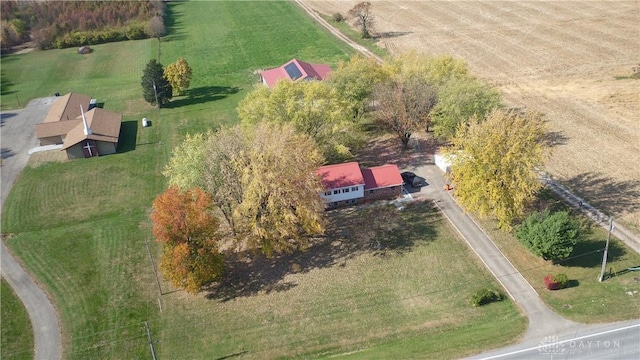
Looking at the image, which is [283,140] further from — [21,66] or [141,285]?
[21,66]

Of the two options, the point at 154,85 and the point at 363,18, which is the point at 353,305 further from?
the point at 363,18

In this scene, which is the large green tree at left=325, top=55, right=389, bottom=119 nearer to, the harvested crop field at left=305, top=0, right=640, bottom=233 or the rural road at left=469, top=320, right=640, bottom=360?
the harvested crop field at left=305, top=0, right=640, bottom=233

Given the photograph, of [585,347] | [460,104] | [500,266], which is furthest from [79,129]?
[585,347]

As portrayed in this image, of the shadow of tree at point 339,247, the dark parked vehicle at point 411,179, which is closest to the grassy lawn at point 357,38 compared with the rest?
the dark parked vehicle at point 411,179

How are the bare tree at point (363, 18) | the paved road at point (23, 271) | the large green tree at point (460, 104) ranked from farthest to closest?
the bare tree at point (363, 18)
the large green tree at point (460, 104)
the paved road at point (23, 271)

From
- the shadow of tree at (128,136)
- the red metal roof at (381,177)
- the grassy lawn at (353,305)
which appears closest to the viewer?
the grassy lawn at (353,305)

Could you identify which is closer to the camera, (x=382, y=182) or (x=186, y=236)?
(x=186, y=236)

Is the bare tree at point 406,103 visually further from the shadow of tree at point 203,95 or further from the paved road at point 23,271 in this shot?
the paved road at point 23,271
